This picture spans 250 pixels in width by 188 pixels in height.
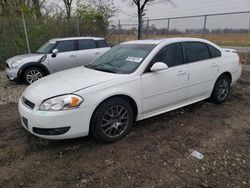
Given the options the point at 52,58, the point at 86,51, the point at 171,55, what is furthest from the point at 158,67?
the point at 86,51

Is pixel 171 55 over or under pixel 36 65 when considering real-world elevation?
over

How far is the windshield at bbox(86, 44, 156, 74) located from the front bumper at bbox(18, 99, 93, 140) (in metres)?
0.96

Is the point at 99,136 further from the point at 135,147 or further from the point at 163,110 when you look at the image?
the point at 163,110

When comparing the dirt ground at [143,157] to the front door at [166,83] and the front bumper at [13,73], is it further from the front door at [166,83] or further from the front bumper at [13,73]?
the front bumper at [13,73]

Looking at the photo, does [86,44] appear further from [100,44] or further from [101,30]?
[101,30]

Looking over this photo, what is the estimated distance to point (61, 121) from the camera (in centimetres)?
275

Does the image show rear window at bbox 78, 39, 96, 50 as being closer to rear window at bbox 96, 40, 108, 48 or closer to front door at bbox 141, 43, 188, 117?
rear window at bbox 96, 40, 108, 48

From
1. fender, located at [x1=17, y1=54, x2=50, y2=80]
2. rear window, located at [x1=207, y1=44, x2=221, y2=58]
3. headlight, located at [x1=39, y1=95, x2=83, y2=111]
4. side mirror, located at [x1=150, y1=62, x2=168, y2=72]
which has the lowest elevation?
fender, located at [x1=17, y1=54, x2=50, y2=80]

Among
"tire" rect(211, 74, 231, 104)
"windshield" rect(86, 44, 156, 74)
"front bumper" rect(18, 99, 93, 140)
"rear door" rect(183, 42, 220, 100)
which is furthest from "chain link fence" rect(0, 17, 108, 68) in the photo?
"tire" rect(211, 74, 231, 104)

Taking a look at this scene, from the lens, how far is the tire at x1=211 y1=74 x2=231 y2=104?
4527mm

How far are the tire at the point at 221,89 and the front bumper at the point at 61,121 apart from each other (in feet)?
9.56

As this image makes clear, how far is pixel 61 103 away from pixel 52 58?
4.56 metres

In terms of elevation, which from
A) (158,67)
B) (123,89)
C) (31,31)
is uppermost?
(31,31)

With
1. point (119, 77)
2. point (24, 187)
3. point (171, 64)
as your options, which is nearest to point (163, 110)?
point (171, 64)
